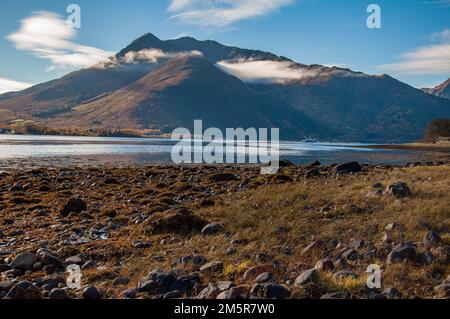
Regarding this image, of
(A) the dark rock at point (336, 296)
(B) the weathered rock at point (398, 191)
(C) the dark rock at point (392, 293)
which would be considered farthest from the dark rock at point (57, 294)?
(B) the weathered rock at point (398, 191)

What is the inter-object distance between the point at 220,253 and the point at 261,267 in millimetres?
2169

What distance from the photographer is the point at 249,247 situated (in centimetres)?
1167

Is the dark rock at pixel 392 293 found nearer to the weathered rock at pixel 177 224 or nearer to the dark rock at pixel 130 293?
the dark rock at pixel 130 293

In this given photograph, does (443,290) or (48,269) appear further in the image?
(48,269)

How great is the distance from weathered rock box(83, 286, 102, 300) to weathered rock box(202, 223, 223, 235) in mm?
5923

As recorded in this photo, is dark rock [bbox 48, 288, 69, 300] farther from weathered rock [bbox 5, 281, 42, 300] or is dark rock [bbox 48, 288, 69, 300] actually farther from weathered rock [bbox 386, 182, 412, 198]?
weathered rock [bbox 386, 182, 412, 198]

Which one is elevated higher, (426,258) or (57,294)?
(426,258)

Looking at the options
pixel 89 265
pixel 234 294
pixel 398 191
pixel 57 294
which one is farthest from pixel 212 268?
pixel 398 191

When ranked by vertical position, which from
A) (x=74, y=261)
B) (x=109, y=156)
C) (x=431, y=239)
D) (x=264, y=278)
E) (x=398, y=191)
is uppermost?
(x=398, y=191)

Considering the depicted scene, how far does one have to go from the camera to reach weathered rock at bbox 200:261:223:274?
31.8 ft

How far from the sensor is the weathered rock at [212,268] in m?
9.68

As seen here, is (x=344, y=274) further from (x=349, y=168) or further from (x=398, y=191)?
(x=349, y=168)

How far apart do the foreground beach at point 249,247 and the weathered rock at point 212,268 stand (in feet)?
0.16

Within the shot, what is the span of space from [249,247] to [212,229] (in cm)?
268
